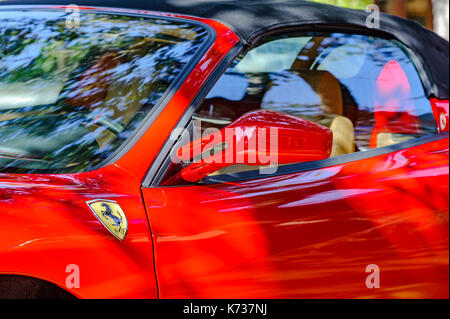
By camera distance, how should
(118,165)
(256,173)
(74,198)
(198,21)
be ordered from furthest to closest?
1. (198,21)
2. (256,173)
3. (118,165)
4. (74,198)

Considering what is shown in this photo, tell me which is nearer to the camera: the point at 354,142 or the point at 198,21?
the point at 198,21

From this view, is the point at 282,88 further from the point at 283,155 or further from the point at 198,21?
the point at 283,155

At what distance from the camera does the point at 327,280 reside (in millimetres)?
2283

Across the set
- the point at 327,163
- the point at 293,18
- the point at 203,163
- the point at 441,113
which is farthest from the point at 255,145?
the point at 441,113

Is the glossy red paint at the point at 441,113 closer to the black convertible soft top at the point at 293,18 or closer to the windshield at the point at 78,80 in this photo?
the black convertible soft top at the point at 293,18

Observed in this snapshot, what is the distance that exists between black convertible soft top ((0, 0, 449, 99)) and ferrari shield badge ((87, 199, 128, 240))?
81 centimetres

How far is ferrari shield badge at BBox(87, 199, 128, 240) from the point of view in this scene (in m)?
2.03

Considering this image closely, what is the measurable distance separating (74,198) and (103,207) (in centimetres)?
9

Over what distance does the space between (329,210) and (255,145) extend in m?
0.35

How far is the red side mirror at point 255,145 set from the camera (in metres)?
2.17

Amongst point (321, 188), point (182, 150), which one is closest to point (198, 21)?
point (182, 150)

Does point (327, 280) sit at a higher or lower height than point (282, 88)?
lower

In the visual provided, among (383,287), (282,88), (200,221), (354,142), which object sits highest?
(282,88)

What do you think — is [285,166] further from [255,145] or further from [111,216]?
[111,216]
